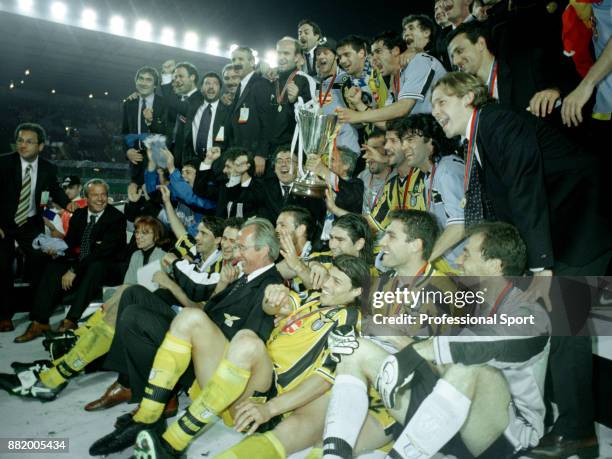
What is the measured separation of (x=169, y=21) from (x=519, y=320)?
1049cm

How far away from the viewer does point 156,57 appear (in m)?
13.0

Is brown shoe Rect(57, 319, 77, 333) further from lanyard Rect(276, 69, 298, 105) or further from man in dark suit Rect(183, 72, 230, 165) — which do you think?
lanyard Rect(276, 69, 298, 105)

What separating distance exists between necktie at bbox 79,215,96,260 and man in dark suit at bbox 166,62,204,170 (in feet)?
4.19

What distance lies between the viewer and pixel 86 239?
4387 mm

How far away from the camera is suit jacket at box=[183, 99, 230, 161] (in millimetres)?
4926

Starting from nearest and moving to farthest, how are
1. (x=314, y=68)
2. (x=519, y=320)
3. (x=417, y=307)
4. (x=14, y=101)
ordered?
(x=519, y=320) < (x=417, y=307) < (x=314, y=68) < (x=14, y=101)

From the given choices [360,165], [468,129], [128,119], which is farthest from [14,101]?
[468,129]

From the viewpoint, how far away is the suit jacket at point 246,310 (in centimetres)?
246

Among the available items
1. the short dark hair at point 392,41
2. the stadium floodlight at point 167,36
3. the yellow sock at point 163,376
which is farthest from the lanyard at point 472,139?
the stadium floodlight at point 167,36

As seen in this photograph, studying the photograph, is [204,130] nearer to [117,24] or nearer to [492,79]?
[492,79]

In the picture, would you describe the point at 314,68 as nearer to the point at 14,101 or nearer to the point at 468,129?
the point at 468,129

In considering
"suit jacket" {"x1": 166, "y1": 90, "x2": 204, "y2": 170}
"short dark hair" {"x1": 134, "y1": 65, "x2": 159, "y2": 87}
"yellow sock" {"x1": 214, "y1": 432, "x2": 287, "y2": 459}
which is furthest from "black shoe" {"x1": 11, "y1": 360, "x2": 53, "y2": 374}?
"short dark hair" {"x1": 134, "y1": 65, "x2": 159, "y2": 87}

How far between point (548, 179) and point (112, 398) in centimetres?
260

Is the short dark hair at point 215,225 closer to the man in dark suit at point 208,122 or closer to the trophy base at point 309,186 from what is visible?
the trophy base at point 309,186
